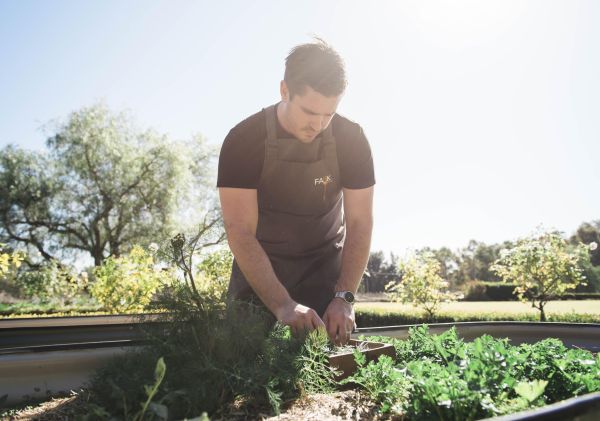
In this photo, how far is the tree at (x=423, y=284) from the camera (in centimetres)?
1259

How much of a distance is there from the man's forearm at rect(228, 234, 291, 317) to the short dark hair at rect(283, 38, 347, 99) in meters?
0.83

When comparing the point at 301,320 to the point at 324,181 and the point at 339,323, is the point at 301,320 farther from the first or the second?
the point at 324,181

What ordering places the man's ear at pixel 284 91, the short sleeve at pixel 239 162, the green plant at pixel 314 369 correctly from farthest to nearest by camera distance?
the man's ear at pixel 284 91 → the short sleeve at pixel 239 162 → the green plant at pixel 314 369

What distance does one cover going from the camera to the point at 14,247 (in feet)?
69.9

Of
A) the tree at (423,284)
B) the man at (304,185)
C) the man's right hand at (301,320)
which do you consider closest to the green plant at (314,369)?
the man's right hand at (301,320)

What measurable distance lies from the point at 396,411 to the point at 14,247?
80.1 ft

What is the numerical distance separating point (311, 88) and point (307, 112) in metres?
0.12

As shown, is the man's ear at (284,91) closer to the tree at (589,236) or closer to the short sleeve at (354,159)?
the short sleeve at (354,159)

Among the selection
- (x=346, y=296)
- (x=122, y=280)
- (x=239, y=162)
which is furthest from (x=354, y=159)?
(x=122, y=280)

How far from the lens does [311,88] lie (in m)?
2.31

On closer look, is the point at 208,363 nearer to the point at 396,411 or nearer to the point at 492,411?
the point at 396,411

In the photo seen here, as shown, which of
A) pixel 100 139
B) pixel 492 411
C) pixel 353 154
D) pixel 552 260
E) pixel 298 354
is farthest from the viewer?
pixel 100 139

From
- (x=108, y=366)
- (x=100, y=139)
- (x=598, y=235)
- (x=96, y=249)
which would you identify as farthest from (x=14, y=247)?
(x=598, y=235)

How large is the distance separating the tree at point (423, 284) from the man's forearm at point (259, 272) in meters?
10.9
